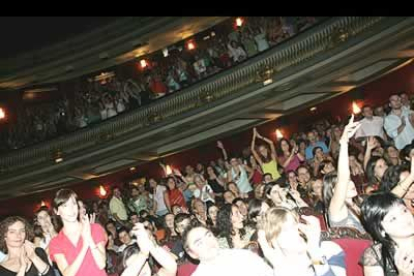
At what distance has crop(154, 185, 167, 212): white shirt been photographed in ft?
33.2

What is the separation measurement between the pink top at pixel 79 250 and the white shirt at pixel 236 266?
0.74m

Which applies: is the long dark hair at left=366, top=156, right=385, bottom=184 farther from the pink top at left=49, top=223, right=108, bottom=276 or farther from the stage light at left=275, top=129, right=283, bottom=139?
the stage light at left=275, top=129, right=283, bottom=139

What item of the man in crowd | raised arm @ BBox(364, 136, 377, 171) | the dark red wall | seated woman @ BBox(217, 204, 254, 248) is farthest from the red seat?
the dark red wall

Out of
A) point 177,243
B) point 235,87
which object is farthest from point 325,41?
point 177,243

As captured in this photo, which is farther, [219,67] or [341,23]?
[219,67]

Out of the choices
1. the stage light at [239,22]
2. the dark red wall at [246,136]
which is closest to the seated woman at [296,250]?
the dark red wall at [246,136]

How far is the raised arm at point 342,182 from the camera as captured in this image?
153 inches

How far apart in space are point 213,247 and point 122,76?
14.5 m

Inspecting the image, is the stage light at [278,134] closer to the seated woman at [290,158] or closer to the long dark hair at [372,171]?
the seated woman at [290,158]

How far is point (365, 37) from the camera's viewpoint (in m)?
10.2

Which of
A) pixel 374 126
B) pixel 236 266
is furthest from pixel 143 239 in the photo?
pixel 374 126

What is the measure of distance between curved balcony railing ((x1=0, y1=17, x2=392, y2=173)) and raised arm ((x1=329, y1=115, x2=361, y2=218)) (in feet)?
22.0
